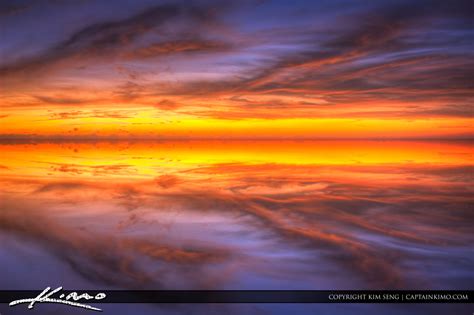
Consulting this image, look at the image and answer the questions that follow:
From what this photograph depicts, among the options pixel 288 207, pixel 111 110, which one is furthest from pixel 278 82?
pixel 111 110

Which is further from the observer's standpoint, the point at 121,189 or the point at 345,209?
the point at 121,189

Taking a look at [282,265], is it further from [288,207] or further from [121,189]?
[121,189]

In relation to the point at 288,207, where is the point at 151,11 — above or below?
above

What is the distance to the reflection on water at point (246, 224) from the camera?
2975mm

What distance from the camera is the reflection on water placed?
2.97 metres

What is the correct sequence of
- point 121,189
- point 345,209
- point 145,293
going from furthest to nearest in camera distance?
1. point 121,189
2. point 345,209
3. point 145,293

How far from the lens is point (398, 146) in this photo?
3.55 meters

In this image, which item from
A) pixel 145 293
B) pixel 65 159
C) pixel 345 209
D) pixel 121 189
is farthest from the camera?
pixel 65 159

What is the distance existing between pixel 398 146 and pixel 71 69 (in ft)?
7.45

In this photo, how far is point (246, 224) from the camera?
3164 millimetres
